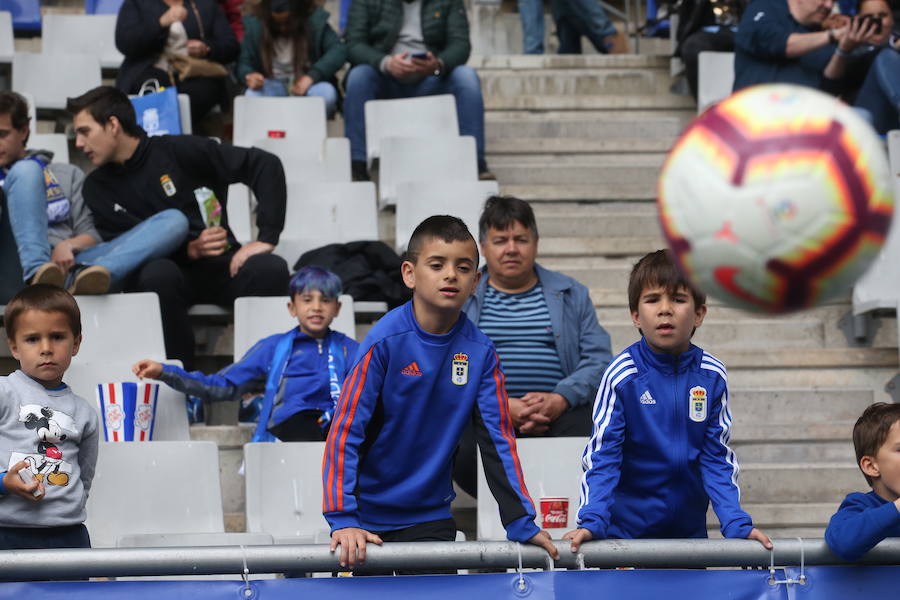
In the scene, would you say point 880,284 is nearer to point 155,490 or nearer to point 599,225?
point 599,225

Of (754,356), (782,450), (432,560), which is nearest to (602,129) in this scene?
(754,356)

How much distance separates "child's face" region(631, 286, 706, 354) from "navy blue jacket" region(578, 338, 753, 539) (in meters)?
0.03

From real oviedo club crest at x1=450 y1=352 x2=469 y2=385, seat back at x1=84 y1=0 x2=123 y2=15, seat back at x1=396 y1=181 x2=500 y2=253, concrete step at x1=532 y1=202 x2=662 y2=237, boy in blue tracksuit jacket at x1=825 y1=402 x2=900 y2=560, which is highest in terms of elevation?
seat back at x1=84 y1=0 x2=123 y2=15

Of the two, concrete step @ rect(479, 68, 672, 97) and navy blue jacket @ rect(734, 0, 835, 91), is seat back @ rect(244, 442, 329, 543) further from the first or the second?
concrete step @ rect(479, 68, 672, 97)

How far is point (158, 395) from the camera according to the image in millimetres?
4742

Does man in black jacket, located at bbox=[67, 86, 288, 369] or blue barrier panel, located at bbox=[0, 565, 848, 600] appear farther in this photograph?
man in black jacket, located at bbox=[67, 86, 288, 369]

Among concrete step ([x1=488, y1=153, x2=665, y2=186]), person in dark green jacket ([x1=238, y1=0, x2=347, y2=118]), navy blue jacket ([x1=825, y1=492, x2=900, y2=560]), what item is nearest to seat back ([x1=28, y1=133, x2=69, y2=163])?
person in dark green jacket ([x1=238, y1=0, x2=347, y2=118])

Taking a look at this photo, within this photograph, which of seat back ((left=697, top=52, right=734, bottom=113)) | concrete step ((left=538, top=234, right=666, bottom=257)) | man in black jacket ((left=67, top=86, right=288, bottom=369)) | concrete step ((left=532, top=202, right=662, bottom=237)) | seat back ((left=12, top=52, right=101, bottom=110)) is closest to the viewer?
man in black jacket ((left=67, top=86, right=288, bottom=369))

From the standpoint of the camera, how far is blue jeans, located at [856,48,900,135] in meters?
6.32

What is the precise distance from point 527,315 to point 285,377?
940 millimetres

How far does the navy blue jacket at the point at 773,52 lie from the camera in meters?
6.62

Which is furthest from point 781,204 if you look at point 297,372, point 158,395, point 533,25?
point 533,25

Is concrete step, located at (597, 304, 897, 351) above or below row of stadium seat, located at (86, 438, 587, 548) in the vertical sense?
above

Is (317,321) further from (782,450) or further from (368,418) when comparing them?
(782,450)
